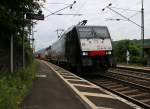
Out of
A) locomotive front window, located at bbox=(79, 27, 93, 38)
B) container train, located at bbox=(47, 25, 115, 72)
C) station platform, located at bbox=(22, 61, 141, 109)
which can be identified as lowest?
station platform, located at bbox=(22, 61, 141, 109)

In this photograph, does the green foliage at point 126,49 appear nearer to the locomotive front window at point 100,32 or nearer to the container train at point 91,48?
the locomotive front window at point 100,32

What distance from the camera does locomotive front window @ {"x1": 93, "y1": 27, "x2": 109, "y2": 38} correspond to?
27.6m

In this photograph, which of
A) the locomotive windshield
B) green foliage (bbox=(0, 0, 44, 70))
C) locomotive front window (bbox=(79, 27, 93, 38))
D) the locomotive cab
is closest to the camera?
green foliage (bbox=(0, 0, 44, 70))

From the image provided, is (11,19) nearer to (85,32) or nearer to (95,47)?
(95,47)

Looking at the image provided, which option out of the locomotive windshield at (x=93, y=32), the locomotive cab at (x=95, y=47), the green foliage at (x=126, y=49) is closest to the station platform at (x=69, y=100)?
the locomotive cab at (x=95, y=47)

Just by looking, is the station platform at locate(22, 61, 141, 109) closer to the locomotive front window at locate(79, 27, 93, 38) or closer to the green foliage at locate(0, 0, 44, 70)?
the green foliage at locate(0, 0, 44, 70)

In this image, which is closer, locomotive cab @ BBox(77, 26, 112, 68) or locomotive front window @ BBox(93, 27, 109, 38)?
locomotive cab @ BBox(77, 26, 112, 68)

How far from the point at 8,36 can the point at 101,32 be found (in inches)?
446

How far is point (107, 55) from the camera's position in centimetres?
2656

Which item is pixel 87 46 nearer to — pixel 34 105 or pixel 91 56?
pixel 91 56

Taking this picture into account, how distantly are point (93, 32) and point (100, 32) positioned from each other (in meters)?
0.47

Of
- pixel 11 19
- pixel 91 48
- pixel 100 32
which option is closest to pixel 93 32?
pixel 100 32

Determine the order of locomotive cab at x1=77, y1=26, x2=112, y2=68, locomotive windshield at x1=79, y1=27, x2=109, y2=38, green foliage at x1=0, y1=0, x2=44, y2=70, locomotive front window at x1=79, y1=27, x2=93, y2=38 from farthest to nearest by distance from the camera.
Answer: locomotive windshield at x1=79, y1=27, x2=109, y2=38 → locomotive front window at x1=79, y1=27, x2=93, y2=38 → locomotive cab at x1=77, y1=26, x2=112, y2=68 → green foliage at x1=0, y1=0, x2=44, y2=70

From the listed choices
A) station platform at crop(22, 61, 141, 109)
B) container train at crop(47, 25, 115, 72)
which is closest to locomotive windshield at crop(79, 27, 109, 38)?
container train at crop(47, 25, 115, 72)
